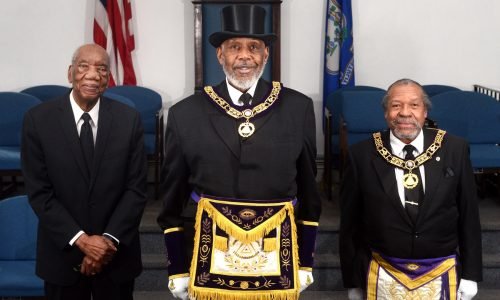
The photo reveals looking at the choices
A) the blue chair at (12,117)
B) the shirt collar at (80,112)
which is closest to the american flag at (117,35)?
the blue chair at (12,117)

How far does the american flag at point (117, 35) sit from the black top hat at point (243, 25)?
3864mm

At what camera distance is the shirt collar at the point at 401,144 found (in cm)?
258

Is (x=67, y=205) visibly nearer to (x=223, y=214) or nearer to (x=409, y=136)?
(x=223, y=214)

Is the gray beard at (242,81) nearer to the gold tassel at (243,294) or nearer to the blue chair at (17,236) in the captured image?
the gold tassel at (243,294)

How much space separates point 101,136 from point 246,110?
1.99ft

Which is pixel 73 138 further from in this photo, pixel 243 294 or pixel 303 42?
pixel 303 42

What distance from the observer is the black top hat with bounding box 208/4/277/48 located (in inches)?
87.7

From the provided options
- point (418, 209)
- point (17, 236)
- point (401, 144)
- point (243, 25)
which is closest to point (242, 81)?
point (243, 25)

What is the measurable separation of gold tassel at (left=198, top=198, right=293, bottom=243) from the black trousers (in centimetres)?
62

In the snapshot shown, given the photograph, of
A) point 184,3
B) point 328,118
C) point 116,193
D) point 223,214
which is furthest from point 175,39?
point 223,214

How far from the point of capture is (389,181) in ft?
8.42

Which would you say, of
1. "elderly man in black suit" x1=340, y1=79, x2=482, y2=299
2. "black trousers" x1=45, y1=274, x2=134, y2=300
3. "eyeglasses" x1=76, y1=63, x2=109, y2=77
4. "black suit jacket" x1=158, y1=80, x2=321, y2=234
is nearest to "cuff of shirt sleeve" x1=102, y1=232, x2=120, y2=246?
"black trousers" x1=45, y1=274, x2=134, y2=300

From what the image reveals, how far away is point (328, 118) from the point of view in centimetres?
525

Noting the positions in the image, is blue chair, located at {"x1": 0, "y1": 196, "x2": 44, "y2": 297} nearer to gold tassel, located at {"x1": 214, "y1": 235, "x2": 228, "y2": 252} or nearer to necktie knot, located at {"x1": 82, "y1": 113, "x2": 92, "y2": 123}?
necktie knot, located at {"x1": 82, "y1": 113, "x2": 92, "y2": 123}
